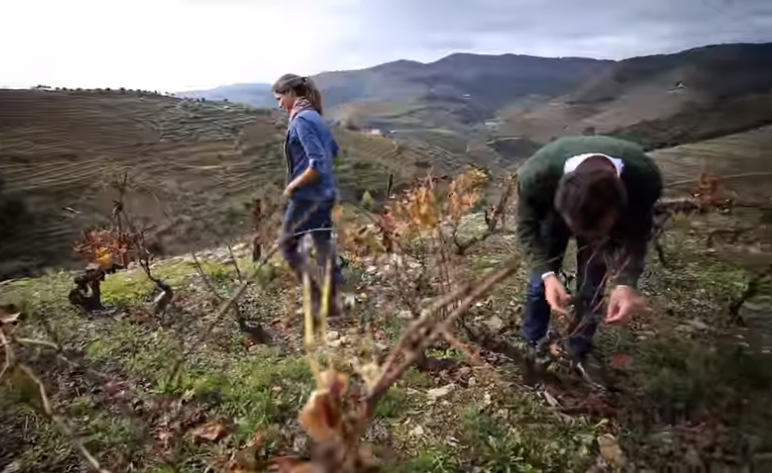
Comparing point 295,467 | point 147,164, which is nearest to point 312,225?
point 295,467

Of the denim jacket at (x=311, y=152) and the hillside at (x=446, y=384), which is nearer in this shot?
the hillside at (x=446, y=384)

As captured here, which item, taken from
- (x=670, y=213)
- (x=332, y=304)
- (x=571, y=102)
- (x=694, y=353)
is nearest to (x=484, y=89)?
(x=571, y=102)

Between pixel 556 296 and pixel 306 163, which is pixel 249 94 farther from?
pixel 556 296

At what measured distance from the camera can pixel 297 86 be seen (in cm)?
297

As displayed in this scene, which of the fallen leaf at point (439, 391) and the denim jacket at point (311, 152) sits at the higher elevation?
the denim jacket at point (311, 152)

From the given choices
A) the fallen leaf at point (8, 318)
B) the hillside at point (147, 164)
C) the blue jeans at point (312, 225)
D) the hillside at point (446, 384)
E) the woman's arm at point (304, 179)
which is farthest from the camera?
the hillside at point (147, 164)

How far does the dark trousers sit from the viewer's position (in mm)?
2131

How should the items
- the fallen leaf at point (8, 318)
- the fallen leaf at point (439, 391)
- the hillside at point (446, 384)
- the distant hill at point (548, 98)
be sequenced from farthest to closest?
the fallen leaf at point (439, 391) → the hillside at point (446, 384) → the distant hill at point (548, 98) → the fallen leaf at point (8, 318)

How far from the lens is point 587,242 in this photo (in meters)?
2.01

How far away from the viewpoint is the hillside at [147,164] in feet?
17.1

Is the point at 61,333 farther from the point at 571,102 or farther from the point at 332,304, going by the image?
the point at 571,102

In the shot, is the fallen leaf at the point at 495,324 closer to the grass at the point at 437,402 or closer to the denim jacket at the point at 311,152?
the grass at the point at 437,402

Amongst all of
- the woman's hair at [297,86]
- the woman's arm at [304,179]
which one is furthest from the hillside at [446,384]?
the woman's hair at [297,86]

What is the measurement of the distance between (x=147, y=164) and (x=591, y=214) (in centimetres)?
802
